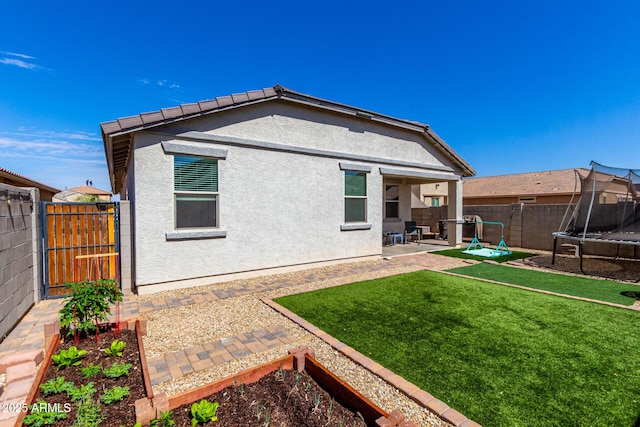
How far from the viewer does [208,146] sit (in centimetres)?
695

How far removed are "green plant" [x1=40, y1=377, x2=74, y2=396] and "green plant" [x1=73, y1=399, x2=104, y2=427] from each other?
14.8 inches

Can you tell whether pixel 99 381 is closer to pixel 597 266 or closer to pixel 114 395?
pixel 114 395

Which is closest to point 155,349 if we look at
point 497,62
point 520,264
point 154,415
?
point 154,415

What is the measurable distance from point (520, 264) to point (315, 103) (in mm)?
8470

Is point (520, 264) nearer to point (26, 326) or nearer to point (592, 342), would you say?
point (592, 342)

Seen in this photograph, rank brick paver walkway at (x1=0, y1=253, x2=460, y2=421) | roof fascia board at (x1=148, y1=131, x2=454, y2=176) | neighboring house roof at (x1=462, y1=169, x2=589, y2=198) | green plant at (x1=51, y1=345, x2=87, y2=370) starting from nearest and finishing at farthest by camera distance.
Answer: green plant at (x1=51, y1=345, x2=87, y2=370) < brick paver walkway at (x1=0, y1=253, x2=460, y2=421) < roof fascia board at (x1=148, y1=131, x2=454, y2=176) < neighboring house roof at (x1=462, y1=169, x2=589, y2=198)

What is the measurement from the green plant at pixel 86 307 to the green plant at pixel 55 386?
1136mm

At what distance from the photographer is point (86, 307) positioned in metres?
3.74

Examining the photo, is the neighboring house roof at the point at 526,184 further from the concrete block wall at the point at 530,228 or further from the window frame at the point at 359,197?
the window frame at the point at 359,197

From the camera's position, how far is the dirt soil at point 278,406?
88.9 inches

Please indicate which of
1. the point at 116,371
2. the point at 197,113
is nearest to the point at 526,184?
the point at 197,113

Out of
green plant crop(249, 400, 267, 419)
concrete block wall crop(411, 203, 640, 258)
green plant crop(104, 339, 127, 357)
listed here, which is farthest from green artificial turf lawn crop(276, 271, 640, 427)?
concrete block wall crop(411, 203, 640, 258)

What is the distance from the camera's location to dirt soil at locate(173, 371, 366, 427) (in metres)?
2.26

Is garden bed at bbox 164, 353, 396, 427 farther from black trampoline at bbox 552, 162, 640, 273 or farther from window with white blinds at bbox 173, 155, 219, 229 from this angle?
black trampoline at bbox 552, 162, 640, 273
